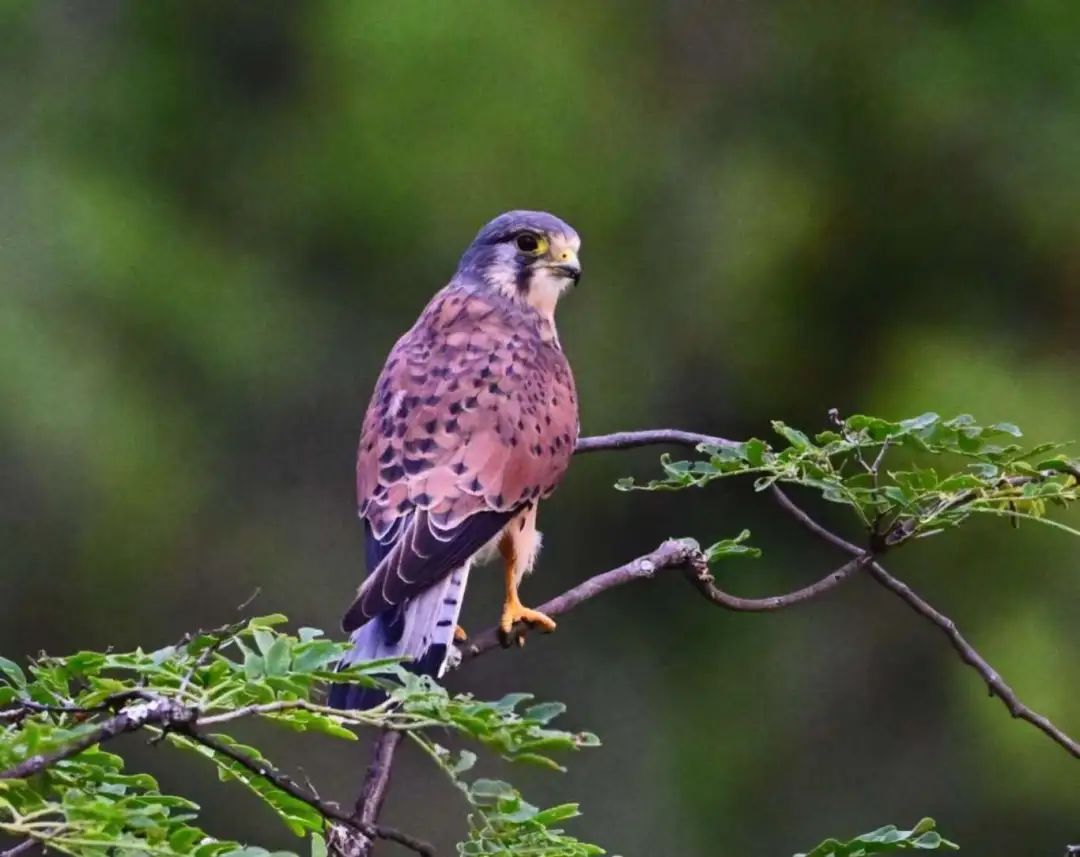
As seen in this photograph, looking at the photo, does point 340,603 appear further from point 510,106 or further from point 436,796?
point 510,106

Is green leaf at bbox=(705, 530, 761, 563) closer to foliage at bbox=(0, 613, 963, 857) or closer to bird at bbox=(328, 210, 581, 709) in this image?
bird at bbox=(328, 210, 581, 709)

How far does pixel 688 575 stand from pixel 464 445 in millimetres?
482

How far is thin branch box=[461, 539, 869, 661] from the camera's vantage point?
101 inches

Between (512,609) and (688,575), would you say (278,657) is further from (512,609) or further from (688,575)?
(512,609)

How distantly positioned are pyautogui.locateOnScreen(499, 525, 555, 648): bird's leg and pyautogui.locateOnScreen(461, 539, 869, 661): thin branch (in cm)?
13

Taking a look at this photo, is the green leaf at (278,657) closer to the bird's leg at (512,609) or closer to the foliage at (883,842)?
the foliage at (883,842)

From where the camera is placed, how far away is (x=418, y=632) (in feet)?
9.00

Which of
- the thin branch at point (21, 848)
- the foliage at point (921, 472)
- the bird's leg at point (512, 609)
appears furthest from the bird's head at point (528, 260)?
→ the thin branch at point (21, 848)

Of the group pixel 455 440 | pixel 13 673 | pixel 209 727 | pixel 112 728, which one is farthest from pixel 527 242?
pixel 112 728

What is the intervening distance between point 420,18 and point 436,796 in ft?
10.1

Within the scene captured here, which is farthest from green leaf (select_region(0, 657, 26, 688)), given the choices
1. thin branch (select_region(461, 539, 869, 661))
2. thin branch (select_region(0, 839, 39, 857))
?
thin branch (select_region(461, 539, 869, 661))

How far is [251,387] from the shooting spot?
25.2ft

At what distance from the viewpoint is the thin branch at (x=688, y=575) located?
2.56 meters

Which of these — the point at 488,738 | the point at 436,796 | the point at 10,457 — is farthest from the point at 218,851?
the point at 10,457
